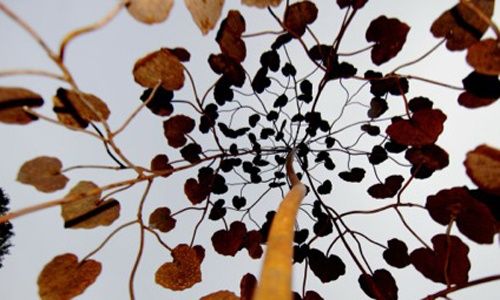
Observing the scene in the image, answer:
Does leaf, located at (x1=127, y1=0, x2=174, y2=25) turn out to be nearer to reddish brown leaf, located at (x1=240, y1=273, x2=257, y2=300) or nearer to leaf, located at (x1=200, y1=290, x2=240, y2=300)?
leaf, located at (x1=200, y1=290, x2=240, y2=300)

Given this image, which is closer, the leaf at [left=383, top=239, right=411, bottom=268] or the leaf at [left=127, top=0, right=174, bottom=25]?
the leaf at [left=127, top=0, right=174, bottom=25]

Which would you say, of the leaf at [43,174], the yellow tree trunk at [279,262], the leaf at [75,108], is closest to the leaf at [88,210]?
the leaf at [43,174]

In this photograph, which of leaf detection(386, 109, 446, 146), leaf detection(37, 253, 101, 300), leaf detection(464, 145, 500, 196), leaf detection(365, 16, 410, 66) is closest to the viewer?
leaf detection(464, 145, 500, 196)

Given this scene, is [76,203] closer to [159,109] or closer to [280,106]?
[159,109]

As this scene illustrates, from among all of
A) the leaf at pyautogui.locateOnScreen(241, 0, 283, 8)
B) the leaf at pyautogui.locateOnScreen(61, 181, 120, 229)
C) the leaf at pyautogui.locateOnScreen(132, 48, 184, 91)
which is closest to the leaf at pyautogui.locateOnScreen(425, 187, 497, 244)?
the leaf at pyautogui.locateOnScreen(241, 0, 283, 8)

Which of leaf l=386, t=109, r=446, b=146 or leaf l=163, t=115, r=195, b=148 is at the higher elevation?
leaf l=163, t=115, r=195, b=148

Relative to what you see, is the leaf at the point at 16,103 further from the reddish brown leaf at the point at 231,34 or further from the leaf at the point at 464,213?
the leaf at the point at 464,213

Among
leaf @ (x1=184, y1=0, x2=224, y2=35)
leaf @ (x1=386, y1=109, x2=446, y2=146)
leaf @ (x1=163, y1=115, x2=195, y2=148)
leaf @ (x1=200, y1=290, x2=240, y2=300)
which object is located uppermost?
leaf @ (x1=163, y1=115, x2=195, y2=148)
